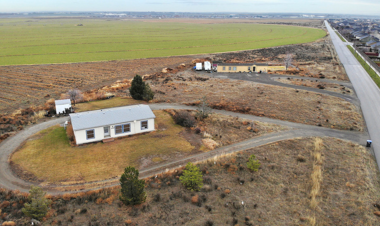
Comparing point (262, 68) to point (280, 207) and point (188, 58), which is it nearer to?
point (188, 58)

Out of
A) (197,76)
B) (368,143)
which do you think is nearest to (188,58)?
(197,76)

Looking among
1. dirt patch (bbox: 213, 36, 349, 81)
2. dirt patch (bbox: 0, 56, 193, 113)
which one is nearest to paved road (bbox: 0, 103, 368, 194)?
dirt patch (bbox: 0, 56, 193, 113)

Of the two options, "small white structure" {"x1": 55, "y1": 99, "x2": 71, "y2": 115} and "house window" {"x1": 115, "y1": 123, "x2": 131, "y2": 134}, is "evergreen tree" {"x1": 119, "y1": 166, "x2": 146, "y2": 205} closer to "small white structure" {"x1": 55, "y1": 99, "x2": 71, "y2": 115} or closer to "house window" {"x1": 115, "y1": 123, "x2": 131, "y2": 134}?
"house window" {"x1": 115, "y1": 123, "x2": 131, "y2": 134}

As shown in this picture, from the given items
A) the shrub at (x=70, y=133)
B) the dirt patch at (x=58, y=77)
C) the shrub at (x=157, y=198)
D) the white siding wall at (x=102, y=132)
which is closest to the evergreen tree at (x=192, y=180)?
the shrub at (x=157, y=198)

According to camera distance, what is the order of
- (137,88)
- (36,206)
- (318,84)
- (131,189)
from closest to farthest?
(36,206) < (131,189) < (137,88) < (318,84)

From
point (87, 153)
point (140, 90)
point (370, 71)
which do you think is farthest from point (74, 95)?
point (370, 71)

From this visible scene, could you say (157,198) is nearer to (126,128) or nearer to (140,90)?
(126,128)
